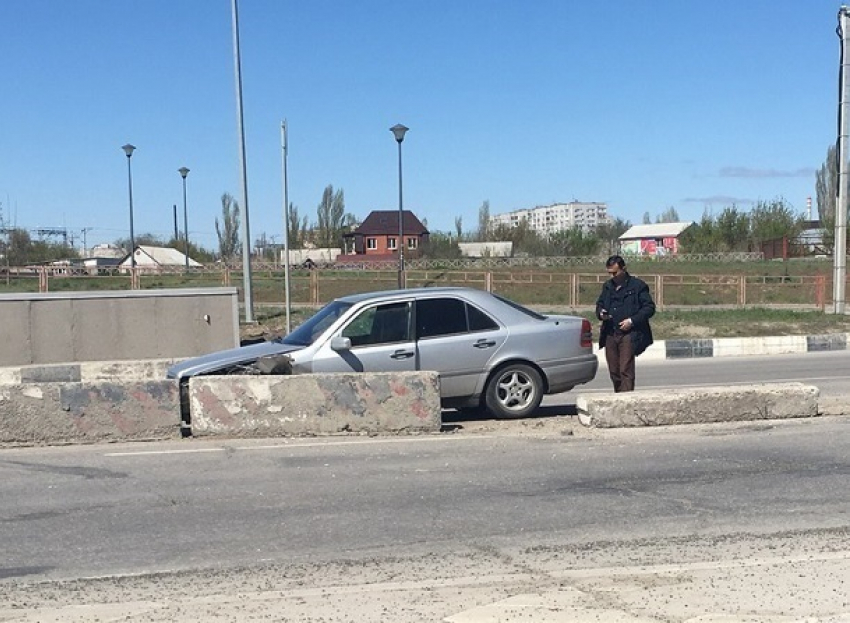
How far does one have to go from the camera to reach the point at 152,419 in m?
9.05

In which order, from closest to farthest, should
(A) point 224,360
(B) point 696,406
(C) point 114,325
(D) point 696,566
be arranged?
1. (D) point 696,566
2. (B) point 696,406
3. (A) point 224,360
4. (C) point 114,325

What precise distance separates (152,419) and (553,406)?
5.00 meters

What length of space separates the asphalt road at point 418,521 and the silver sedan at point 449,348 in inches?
32.9

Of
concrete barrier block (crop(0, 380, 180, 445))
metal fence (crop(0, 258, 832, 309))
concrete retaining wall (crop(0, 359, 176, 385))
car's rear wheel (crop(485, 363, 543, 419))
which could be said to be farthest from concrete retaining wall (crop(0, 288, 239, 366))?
metal fence (crop(0, 258, 832, 309))

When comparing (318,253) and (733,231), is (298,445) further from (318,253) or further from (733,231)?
(318,253)

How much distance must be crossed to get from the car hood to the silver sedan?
0.03ft

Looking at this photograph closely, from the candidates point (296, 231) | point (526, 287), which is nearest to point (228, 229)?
point (296, 231)

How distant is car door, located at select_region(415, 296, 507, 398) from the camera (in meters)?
10.2

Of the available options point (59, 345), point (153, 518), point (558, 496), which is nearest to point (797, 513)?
point (558, 496)

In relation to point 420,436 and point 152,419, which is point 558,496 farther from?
point 152,419

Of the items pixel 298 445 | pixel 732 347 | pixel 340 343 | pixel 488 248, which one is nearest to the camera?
pixel 298 445

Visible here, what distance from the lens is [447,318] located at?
34.4ft

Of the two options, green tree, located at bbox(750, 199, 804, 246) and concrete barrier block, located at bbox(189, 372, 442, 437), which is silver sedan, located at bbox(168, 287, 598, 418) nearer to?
concrete barrier block, located at bbox(189, 372, 442, 437)

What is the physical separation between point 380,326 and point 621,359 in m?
2.61
